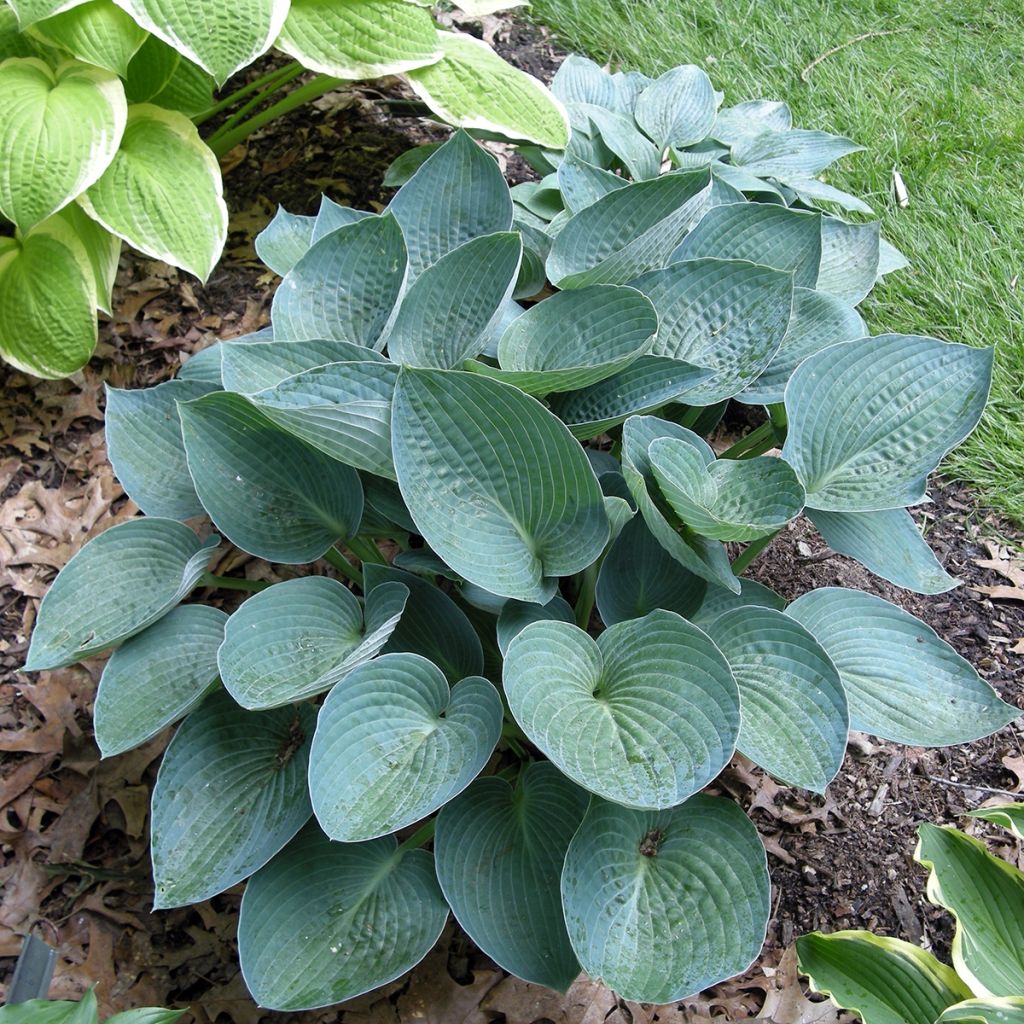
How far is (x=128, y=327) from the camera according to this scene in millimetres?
2236

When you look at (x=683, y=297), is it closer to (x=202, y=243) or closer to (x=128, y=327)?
(x=202, y=243)

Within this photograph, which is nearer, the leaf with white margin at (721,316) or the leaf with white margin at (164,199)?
the leaf with white margin at (721,316)

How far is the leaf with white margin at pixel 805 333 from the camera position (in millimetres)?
1602

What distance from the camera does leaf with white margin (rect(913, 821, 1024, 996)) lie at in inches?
51.3

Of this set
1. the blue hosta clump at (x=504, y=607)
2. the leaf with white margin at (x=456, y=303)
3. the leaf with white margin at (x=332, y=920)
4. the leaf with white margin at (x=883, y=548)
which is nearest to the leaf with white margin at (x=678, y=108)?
the blue hosta clump at (x=504, y=607)

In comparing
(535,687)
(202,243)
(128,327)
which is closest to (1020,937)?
(535,687)

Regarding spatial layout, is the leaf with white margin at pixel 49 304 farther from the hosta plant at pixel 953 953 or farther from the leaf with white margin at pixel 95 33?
the hosta plant at pixel 953 953

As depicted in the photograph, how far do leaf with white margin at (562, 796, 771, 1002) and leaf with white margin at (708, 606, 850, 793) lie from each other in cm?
11

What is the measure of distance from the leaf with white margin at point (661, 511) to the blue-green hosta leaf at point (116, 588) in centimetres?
64

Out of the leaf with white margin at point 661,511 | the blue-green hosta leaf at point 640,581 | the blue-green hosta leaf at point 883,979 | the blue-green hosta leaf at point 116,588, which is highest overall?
the leaf with white margin at point 661,511

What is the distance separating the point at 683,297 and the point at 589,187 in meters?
0.49

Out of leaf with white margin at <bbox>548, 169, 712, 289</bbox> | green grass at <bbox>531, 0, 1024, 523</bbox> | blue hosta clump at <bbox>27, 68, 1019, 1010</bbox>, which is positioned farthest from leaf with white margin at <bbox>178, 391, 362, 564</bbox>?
green grass at <bbox>531, 0, 1024, 523</bbox>

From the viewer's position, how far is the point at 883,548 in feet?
4.93

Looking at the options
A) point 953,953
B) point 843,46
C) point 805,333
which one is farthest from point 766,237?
point 843,46
